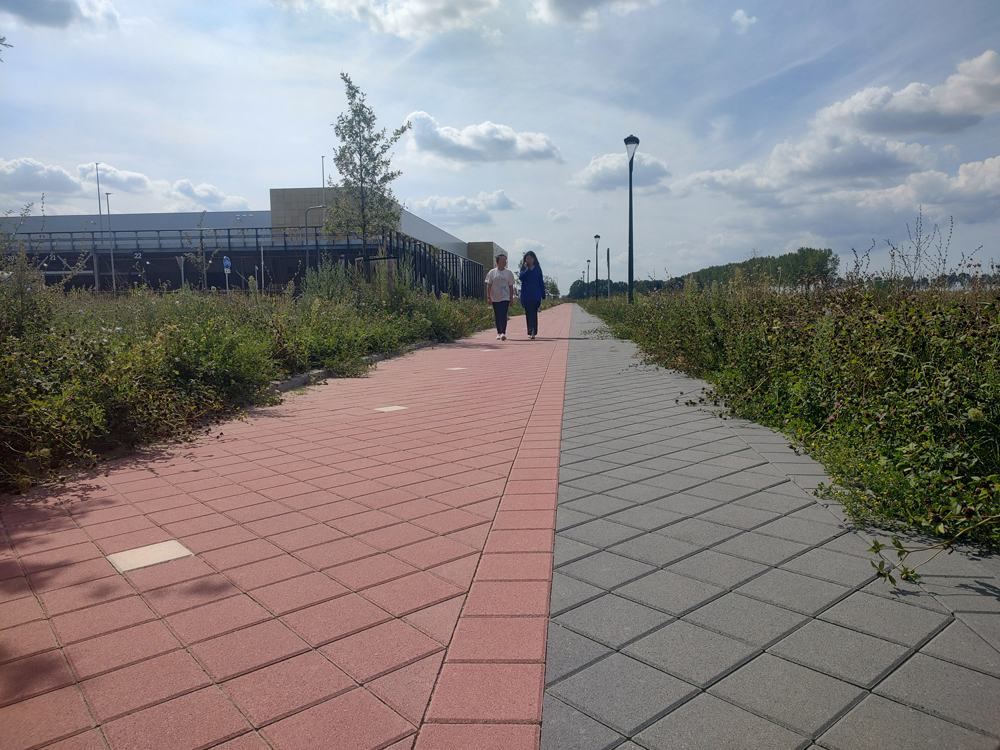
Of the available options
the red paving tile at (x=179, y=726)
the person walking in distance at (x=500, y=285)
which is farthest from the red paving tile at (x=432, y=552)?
the person walking in distance at (x=500, y=285)

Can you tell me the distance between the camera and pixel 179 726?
5.93ft

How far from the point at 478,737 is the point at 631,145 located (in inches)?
751

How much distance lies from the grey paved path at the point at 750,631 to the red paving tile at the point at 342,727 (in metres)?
0.42

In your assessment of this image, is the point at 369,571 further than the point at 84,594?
Yes

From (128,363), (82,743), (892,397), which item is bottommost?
(82,743)

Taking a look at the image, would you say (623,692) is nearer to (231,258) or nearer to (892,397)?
(892,397)

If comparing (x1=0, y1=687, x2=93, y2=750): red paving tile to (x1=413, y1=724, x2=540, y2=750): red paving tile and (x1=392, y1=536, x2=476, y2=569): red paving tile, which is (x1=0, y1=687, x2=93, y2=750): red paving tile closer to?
(x1=413, y1=724, x2=540, y2=750): red paving tile

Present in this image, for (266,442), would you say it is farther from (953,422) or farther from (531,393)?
(953,422)

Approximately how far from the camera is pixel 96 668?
2.10 meters

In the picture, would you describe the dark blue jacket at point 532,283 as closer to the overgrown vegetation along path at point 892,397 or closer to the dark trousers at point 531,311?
the dark trousers at point 531,311

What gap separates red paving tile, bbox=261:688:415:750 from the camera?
5.65ft

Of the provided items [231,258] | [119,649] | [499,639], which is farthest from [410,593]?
[231,258]

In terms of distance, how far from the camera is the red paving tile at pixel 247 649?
2086 mm

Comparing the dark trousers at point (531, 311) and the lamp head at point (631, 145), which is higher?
the lamp head at point (631, 145)
